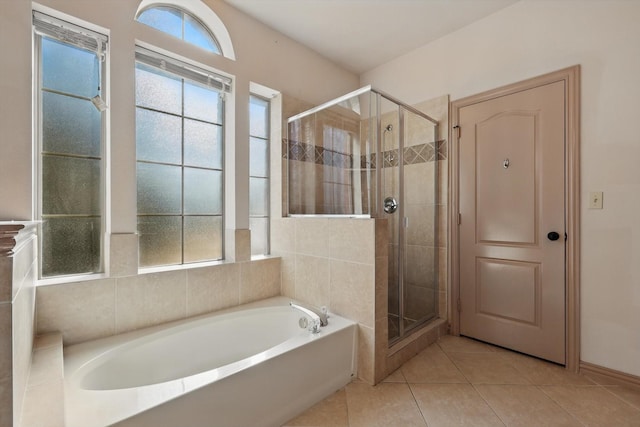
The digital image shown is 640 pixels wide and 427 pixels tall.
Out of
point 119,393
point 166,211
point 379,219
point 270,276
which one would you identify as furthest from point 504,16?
point 119,393

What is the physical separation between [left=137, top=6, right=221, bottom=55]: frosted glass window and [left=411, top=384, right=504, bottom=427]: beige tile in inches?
106

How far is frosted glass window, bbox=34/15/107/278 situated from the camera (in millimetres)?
1584

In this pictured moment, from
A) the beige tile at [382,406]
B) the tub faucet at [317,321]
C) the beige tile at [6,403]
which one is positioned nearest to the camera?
the beige tile at [6,403]

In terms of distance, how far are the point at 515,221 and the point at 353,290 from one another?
1.37m

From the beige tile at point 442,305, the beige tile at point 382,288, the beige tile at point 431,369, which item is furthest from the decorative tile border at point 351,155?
the beige tile at point 431,369

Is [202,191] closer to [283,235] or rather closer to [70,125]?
[283,235]

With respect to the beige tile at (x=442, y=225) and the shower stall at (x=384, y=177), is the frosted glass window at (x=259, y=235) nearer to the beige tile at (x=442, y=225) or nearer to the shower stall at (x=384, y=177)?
the shower stall at (x=384, y=177)

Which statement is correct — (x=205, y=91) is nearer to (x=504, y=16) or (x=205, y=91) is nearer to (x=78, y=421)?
(x=78, y=421)

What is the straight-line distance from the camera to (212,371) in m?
1.29

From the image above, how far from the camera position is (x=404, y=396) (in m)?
1.66

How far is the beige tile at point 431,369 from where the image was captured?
1835 millimetres

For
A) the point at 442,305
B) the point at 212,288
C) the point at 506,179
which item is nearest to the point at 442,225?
the point at 506,179

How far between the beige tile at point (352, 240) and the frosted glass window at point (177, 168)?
93 cm

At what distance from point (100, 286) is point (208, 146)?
3.85ft
